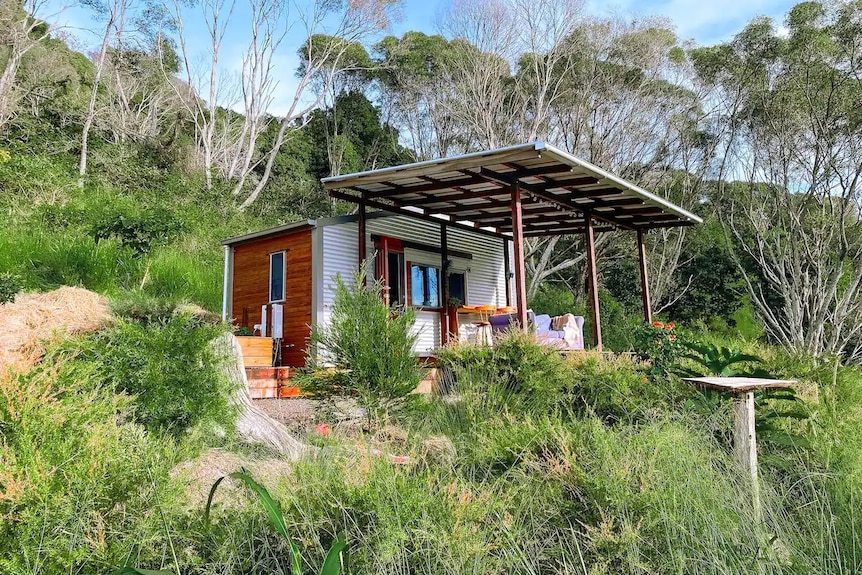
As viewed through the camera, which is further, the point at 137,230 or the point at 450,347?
the point at 137,230

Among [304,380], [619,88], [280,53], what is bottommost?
[304,380]

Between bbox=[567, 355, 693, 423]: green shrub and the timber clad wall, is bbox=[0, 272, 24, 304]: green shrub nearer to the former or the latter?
the timber clad wall

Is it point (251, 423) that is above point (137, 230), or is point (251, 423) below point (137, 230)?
below

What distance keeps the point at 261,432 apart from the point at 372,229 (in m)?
6.20

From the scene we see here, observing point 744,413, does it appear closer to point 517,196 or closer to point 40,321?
point 40,321

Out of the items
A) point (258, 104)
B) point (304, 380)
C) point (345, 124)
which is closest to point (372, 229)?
point (304, 380)

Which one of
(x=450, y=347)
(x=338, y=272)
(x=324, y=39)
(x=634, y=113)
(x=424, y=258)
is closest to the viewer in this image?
(x=450, y=347)

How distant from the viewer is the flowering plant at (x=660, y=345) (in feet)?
18.7

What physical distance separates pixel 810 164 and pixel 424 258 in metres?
7.75

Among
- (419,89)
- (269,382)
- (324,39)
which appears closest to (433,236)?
(269,382)

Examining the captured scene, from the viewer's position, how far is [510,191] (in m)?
8.30

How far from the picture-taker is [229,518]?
2.53m

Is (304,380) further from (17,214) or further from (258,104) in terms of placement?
(258,104)

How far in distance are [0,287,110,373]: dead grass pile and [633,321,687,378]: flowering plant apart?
4.64 m
